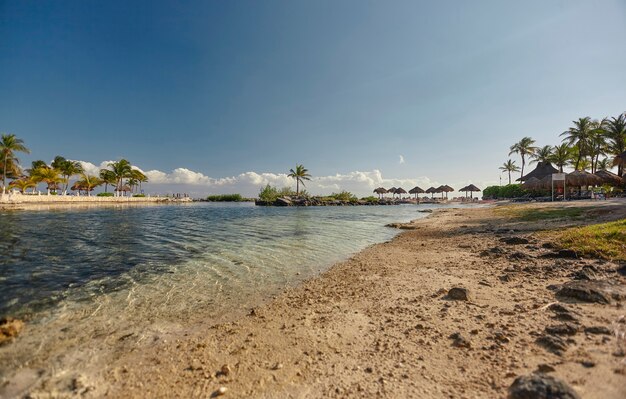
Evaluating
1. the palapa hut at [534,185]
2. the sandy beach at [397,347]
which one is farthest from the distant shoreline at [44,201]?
the palapa hut at [534,185]

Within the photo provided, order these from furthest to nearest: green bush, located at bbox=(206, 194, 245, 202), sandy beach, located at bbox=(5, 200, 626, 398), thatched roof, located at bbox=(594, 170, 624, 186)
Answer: green bush, located at bbox=(206, 194, 245, 202) < thatched roof, located at bbox=(594, 170, 624, 186) < sandy beach, located at bbox=(5, 200, 626, 398)

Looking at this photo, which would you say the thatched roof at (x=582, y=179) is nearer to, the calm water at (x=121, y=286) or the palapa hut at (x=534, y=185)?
the palapa hut at (x=534, y=185)

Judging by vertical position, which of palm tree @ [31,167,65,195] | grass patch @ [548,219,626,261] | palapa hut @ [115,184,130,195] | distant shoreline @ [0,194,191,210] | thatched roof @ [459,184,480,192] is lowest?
grass patch @ [548,219,626,261]

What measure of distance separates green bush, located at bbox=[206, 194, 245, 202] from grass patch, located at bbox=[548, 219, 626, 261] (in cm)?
11831

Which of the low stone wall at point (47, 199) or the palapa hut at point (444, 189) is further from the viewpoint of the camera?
the palapa hut at point (444, 189)

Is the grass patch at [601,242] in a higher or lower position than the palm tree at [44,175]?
lower

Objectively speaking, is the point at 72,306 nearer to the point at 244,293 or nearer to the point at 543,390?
the point at 244,293

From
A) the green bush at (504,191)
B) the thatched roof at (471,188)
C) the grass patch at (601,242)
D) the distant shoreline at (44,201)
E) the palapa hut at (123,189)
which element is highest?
the palapa hut at (123,189)

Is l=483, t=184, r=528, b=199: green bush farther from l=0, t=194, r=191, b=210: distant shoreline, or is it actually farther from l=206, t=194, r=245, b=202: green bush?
l=0, t=194, r=191, b=210: distant shoreline

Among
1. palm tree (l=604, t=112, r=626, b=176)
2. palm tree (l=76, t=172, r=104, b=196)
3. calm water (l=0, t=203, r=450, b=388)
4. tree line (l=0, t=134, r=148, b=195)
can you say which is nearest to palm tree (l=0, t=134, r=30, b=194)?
tree line (l=0, t=134, r=148, b=195)

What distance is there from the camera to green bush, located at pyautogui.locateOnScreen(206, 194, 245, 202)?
120 metres

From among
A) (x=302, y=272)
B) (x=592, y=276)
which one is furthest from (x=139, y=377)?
(x=592, y=276)

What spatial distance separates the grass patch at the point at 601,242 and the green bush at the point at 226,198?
11831 cm

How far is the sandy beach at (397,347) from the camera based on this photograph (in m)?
3.10
